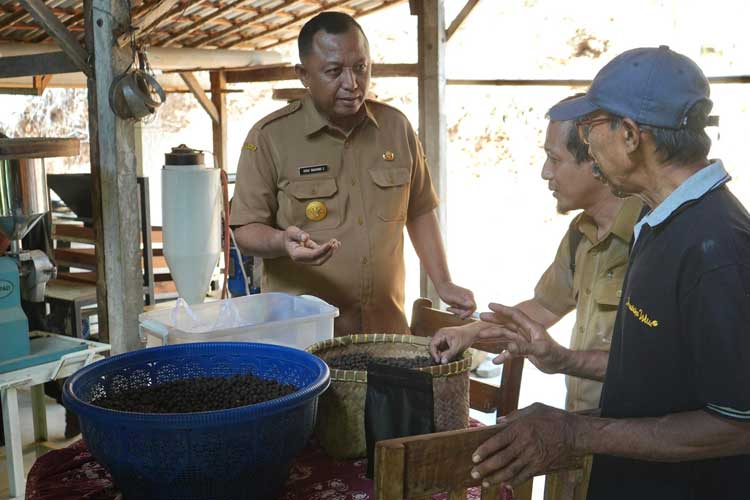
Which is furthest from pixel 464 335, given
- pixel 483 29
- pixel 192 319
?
pixel 483 29

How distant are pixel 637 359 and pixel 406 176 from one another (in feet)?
4.67

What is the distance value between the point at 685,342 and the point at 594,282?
69cm

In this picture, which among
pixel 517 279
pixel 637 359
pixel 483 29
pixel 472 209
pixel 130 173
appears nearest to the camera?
pixel 637 359

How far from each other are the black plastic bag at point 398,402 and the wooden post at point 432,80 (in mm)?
3218

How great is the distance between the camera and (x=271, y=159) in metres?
2.52

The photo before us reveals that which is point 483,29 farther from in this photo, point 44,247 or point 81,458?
point 81,458

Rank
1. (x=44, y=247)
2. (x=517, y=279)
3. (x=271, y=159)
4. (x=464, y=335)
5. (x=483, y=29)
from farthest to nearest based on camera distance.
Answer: (x=483, y=29) → (x=517, y=279) → (x=44, y=247) → (x=271, y=159) → (x=464, y=335)

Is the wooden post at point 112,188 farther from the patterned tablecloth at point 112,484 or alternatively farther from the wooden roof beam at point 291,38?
the wooden roof beam at point 291,38

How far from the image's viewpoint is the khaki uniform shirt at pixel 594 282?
187cm

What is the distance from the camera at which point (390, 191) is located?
8.45ft

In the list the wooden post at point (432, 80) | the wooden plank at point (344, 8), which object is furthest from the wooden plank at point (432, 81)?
the wooden plank at point (344, 8)

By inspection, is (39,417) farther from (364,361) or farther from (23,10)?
(23,10)

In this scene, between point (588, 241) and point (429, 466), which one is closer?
point (429, 466)

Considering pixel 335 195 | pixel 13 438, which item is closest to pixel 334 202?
pixel 335 195
